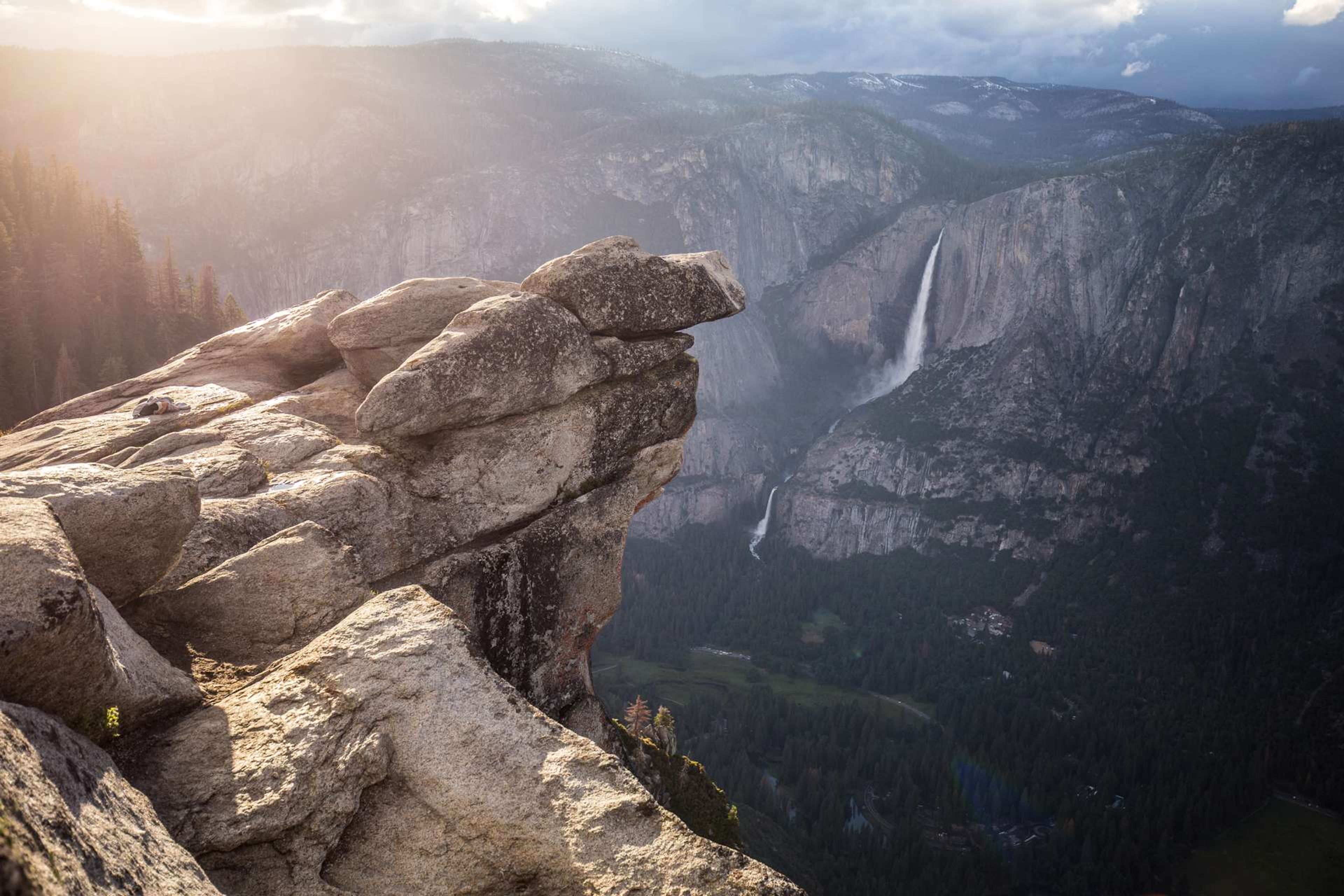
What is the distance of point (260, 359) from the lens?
31.5 meters

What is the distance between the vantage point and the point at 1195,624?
14712 cm

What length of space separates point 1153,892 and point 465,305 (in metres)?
104

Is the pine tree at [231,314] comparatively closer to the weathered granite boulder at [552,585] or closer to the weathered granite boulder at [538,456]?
the weathered granite boulder at [538,456]

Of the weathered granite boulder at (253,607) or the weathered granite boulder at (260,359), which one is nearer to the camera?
the weathered granite boulder at (253,607)

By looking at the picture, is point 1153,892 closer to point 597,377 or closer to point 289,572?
point 597,377

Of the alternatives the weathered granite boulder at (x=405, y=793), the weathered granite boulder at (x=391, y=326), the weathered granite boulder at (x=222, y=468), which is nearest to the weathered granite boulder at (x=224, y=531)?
the weathered granite boulder at (x=222, y=468)

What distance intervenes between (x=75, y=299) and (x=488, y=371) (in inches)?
4196

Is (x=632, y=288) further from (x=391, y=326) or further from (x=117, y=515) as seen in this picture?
(x=117, y=515)

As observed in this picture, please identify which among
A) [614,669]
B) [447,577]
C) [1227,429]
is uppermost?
[447,577]

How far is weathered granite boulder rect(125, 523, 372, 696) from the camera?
45.6 feet

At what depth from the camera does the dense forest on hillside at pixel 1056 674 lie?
103 m

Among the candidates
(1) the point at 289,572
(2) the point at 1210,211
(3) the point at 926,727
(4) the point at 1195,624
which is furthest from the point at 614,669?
(2) the point at 1210,211

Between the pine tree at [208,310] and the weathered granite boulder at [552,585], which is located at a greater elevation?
the weathered granite boulder at [552,585]

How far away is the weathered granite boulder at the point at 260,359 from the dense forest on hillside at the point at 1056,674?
77.4 meters
